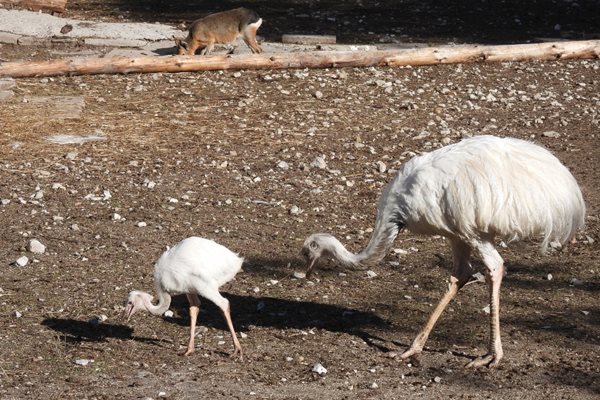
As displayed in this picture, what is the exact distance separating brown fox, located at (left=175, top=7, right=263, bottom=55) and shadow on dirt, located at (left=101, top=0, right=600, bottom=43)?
1.00 m

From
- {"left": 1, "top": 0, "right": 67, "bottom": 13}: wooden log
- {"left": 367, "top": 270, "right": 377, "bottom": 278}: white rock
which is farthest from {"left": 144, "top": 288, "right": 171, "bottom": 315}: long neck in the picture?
{"left": 1, "top": 0, "right": 67, "bottom": 13}: wooden log

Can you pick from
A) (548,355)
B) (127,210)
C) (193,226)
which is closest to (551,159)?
(548,355)

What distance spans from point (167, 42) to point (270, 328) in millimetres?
8653

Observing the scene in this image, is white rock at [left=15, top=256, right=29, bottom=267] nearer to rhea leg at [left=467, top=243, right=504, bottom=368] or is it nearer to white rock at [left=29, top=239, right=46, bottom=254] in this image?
white rock at [left=29, top=239, right=46, bottom=254]

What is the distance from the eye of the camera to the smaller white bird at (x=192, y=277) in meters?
6.38

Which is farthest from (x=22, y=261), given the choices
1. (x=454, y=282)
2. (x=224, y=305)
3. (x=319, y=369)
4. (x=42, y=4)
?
(x=42, y=4)

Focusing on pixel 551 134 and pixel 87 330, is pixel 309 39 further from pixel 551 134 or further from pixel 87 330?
pixel 87 330

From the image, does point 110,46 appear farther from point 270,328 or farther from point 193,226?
point 270,328

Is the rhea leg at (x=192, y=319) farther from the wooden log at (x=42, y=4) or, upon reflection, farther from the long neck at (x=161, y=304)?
the wooden log at (x=42, y=4)

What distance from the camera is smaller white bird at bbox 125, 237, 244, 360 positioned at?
20.9ft

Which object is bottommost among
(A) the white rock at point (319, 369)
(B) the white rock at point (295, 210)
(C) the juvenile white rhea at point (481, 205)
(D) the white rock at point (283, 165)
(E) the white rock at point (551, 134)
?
(A) the white rock at point (319, 369)

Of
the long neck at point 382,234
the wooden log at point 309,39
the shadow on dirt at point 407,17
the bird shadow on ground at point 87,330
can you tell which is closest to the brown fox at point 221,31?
the wooden log at point 309,39

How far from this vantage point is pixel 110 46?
47.2 ft

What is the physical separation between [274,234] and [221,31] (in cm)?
651
